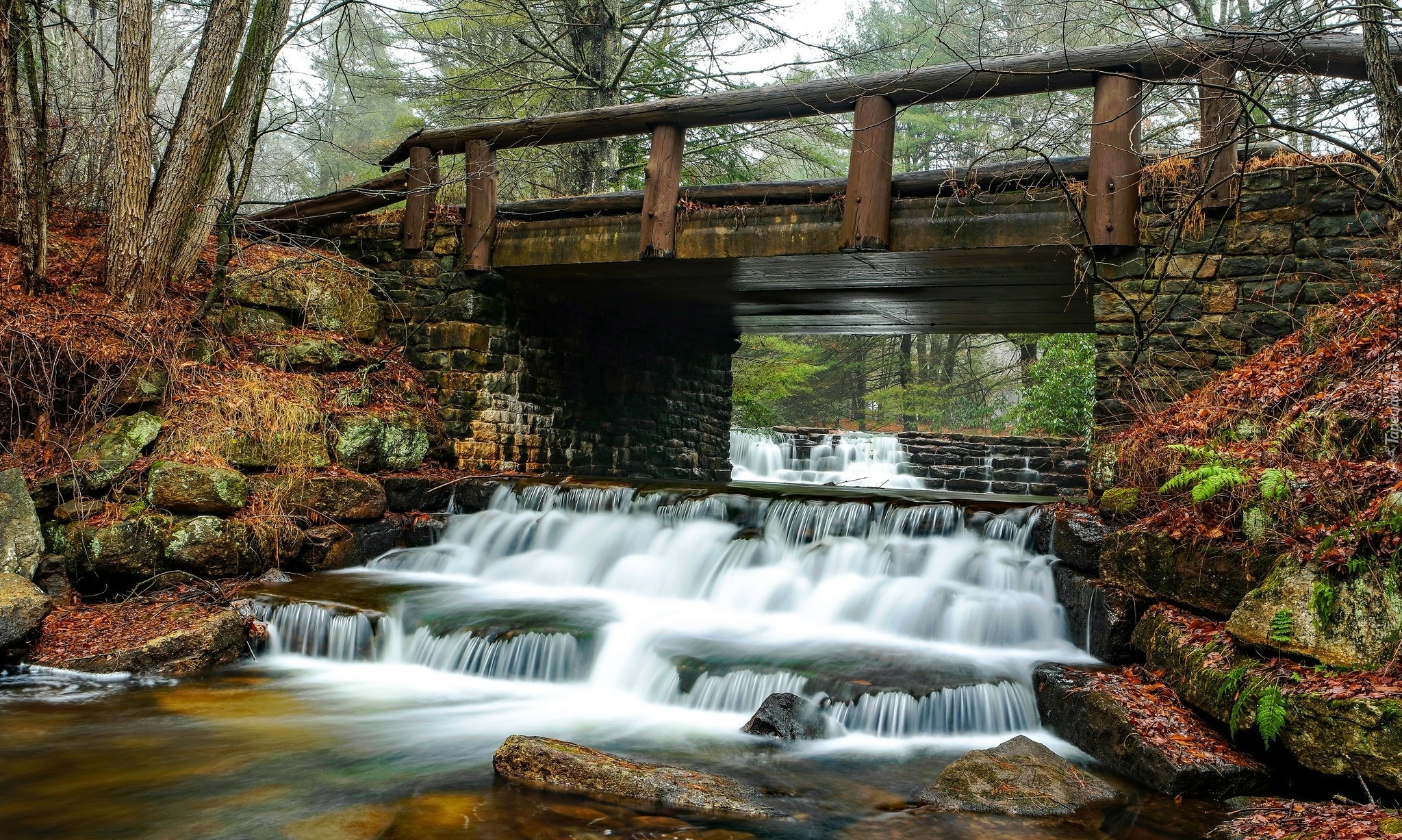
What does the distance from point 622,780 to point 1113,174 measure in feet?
18.5

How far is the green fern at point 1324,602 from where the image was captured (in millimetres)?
3883

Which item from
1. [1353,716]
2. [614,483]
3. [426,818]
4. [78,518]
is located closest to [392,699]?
[426,818]

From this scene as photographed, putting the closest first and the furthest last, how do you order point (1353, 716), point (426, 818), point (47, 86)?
point (1353, 716), point (426, 818), point (47, 86)

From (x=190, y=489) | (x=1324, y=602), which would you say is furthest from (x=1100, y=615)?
(x=190, y=489)

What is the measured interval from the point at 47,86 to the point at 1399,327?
9.95 meters

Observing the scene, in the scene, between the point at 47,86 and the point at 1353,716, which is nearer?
the point at 1353,716

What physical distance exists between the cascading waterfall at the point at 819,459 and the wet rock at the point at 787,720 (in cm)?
1044

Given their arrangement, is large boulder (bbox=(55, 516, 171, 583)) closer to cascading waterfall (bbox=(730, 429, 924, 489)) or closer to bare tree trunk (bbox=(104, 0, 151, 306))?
bare tree trunk (bbox=(104, 0, 151, 306))

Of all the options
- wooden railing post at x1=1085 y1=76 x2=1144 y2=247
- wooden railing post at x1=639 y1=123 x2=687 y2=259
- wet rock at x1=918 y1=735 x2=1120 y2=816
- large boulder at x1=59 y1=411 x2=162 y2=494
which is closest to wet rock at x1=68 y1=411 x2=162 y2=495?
large boulder at x1=59 y1=411 x2=162 y2=494

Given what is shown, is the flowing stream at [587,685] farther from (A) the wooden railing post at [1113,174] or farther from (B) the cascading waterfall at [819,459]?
(B) the cascading waterfall at [819,459]

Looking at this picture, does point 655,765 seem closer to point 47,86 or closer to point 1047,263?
point 1047,263

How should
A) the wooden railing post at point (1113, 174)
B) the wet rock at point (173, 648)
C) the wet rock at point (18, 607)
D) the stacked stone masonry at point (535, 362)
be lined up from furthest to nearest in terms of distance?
1. the stacked stone masonry at point (535, 362)
2. the wooden railing post at point (1113, 174)
3. the wet rock at point (173, 648)
4. the wet rock at point (18, 607)

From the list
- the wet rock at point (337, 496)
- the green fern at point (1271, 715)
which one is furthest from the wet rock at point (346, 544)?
the green fern at point (1271, 715)

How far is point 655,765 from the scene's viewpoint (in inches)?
167
